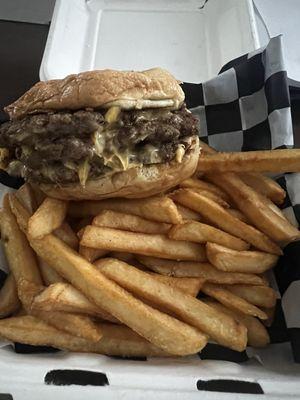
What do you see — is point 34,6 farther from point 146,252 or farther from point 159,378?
point 159,378

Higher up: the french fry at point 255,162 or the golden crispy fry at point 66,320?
the french fry at point 255,162

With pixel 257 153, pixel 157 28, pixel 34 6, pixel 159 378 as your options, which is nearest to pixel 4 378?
pixel 159 378

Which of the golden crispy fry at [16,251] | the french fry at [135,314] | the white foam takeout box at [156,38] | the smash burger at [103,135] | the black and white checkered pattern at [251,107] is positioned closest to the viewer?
the french fry at [135,314]

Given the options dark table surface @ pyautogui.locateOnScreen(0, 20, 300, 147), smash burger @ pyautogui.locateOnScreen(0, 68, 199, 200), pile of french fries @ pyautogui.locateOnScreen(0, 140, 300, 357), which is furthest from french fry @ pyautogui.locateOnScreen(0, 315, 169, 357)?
dark table surface @ pyautogui.locateOnScreen(0, 20, 300, 147)

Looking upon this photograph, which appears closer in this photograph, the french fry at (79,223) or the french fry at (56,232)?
the french fry at (56,232)

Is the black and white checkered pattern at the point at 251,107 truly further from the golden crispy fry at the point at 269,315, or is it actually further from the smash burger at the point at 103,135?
the smash burger at the point at 103,135

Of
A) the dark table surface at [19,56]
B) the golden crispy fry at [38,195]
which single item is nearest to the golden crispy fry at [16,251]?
the golden crispy fry at [38,195]

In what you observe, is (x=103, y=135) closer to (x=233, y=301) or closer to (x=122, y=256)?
(x=122, y=256)
